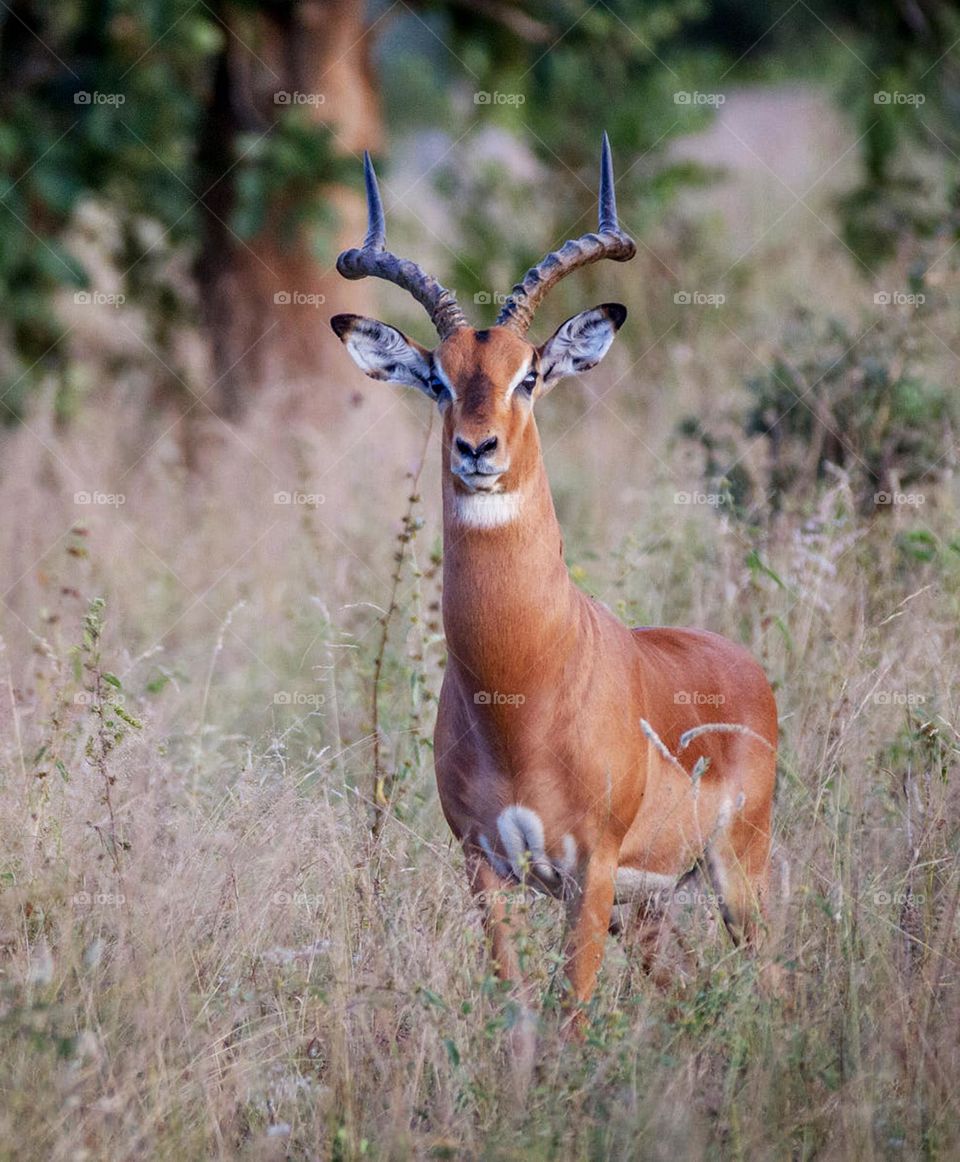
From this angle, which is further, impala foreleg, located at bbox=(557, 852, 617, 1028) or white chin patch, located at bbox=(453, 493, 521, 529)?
white chin patch, located at bbox=(453, 493, 521, 529)

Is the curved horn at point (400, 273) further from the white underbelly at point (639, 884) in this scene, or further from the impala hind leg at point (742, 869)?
the impala hind leg at point (742, 869)

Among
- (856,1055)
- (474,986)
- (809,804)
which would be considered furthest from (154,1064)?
(809,804)

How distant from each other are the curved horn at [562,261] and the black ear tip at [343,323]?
564mm

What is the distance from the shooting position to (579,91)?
14.3 m

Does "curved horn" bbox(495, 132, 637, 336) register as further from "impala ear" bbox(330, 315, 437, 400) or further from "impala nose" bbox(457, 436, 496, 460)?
"impala nose" bbox(457, 436, 496, 460)

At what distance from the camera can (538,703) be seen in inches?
201

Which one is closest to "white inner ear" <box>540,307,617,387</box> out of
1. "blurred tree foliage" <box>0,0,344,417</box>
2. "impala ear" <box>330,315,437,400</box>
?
"impala ear" <box>330,315,437,400</box>

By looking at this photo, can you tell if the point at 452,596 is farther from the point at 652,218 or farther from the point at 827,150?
the point at 827,150

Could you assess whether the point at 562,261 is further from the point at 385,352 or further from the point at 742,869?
the point at 742,869

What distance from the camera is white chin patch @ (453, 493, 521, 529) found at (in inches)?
201

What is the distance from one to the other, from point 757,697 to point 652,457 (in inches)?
209

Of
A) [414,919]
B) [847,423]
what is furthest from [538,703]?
[847,423]

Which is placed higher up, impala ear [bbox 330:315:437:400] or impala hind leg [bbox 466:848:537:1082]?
impala ear [bbox 330:315:437:400]

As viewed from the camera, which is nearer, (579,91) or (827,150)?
(579,91)
